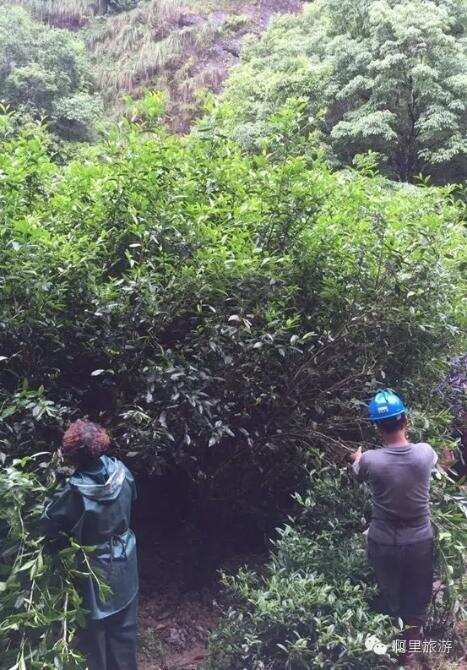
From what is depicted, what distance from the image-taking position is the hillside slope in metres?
19.8

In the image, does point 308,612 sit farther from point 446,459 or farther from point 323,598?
point 446,459

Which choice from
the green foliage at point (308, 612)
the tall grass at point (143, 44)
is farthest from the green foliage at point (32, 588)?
the tall grass at point (143, 44)

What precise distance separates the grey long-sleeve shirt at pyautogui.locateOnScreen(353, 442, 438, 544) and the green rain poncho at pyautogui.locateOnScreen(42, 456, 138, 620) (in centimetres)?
119

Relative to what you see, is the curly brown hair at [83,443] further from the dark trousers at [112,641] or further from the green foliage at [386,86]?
the green foliage at [386,86]

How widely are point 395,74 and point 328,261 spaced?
8.55m

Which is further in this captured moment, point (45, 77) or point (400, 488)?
point (45, 77)

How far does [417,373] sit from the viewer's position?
3986 mm

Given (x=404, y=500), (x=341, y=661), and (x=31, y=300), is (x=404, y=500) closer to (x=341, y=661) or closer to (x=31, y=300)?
(x=341, y=661)

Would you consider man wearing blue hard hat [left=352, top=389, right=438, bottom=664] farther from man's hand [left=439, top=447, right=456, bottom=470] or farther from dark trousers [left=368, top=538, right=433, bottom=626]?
man's hand [left=439, top=447, right=456, bottom=470]

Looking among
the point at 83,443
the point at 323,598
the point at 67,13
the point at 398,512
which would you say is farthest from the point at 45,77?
the point at 323,598

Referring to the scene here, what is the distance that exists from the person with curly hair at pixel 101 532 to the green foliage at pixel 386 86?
8024mm

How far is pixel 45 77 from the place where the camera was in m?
15.7

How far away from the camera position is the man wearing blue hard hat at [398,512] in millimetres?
2900

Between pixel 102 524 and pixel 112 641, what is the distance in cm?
67
